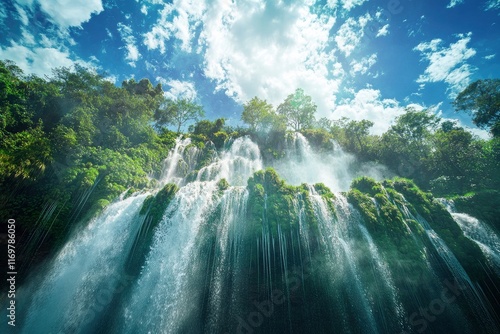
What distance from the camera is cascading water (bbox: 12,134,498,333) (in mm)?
9070

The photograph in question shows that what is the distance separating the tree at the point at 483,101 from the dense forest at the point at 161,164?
10cm

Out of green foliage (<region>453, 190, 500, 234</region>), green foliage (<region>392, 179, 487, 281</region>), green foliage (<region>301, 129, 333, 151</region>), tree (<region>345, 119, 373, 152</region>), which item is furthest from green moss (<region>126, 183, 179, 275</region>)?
tree (<region>345, 119, 373, 152</region>)

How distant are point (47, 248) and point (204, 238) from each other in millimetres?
8827

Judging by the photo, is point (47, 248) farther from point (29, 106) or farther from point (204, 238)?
point (29, 106)

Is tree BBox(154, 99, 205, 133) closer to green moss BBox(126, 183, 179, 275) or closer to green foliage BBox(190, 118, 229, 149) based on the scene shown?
green foliage BBox(190, 118, 229, 149)

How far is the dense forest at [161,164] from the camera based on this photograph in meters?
11.1

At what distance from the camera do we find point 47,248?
430 inches

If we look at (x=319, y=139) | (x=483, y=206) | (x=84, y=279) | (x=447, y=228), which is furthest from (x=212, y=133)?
(x=483, y=206)

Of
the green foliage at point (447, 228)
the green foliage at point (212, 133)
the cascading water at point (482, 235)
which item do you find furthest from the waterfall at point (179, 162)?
the cascading water at point (482, 235)

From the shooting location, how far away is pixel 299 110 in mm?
34031

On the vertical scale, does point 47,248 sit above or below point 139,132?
below

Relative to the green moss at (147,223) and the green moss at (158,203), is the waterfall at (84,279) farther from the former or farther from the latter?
the green moss at (158,203)

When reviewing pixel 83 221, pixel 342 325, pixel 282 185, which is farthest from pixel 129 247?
pixel 342 325

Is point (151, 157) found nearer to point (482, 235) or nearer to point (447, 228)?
point (447, 228)
